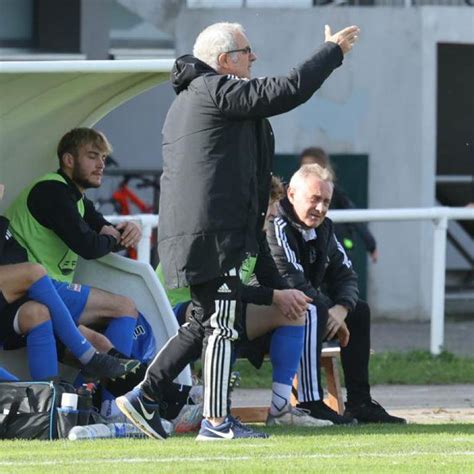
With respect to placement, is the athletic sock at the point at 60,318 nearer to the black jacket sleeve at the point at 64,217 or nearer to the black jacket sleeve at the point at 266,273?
the black jacket sleeve at the point at 64,217

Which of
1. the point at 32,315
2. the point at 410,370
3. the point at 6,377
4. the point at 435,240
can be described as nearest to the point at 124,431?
the point at 6,377

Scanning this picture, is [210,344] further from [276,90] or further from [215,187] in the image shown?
[276,90]

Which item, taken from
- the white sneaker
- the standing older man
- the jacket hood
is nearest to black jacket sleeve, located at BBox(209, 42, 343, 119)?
the standing older man

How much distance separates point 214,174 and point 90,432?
4.53 feet

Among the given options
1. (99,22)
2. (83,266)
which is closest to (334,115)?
(99,22)

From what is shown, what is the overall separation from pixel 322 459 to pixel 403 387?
4.66m

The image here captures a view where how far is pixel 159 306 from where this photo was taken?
960 centimetres

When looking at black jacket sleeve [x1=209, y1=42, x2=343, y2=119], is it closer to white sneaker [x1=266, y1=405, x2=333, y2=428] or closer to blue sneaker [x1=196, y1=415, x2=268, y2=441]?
blue sneaker [x1=196, y1=415, x2=268, y2=441]

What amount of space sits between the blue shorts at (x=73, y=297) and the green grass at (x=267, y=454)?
1.12 meters

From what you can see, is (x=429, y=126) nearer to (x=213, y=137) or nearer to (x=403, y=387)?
(x=403, y=387)

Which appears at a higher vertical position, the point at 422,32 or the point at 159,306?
the point at 422,32

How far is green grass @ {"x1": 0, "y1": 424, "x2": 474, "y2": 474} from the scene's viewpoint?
7.15 meters

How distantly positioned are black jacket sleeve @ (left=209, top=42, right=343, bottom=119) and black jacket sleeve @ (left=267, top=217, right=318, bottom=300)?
1569mm

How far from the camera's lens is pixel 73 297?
9.34 meters
